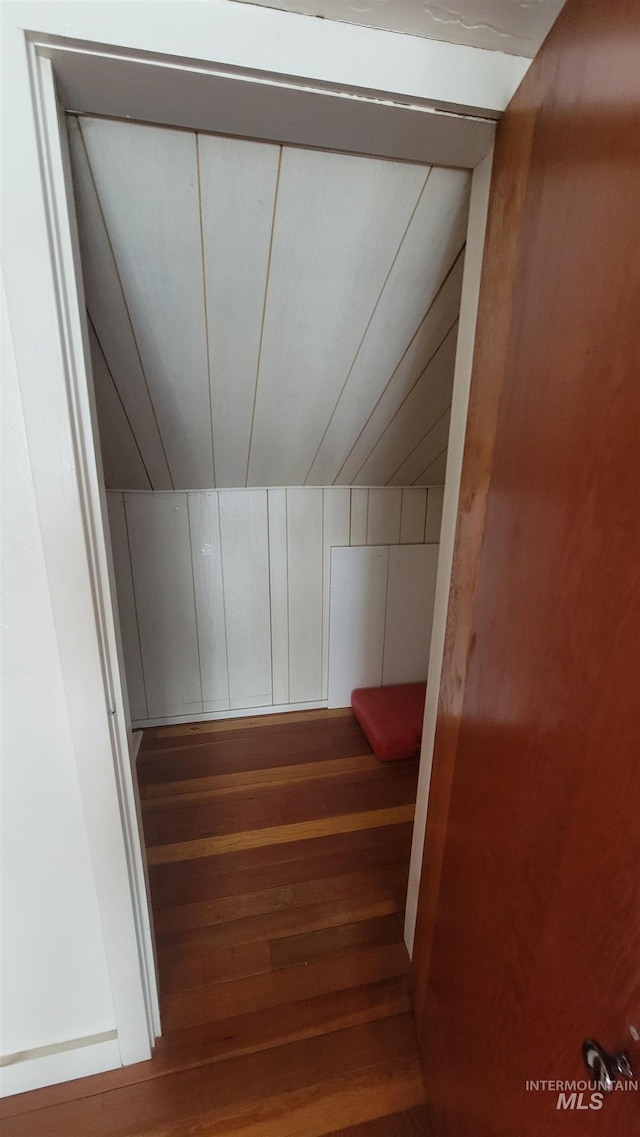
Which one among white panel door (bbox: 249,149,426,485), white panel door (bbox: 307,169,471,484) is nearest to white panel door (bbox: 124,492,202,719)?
white panel door (bbox: 249,149,426,485)

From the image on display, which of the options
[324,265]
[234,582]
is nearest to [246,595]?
[234,582]

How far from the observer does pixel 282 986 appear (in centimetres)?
123

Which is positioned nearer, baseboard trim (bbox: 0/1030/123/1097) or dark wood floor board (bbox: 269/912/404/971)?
baseboard trim (bbox: 0/1030/123/1097)

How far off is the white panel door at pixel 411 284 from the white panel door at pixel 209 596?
768 millimetres

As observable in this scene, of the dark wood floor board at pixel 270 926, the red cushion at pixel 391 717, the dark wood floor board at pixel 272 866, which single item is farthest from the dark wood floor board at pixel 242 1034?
the red cushion at pixel 391 717

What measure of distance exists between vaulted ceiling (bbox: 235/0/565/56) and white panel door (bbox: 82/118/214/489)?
0.24 m

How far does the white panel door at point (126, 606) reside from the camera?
1903 millimetres

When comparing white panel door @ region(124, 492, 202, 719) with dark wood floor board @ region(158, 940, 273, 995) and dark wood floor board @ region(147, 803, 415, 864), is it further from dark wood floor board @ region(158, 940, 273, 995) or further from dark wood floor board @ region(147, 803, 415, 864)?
dark wood floor board @ region(158, 940, 273, 995)

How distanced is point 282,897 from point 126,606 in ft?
4.01

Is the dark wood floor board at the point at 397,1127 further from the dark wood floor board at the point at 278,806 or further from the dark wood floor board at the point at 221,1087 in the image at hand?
the dark wood floor board at the point at 278,806

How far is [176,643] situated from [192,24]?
1.87 m

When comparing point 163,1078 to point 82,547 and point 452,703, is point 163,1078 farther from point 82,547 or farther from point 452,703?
point 82,547

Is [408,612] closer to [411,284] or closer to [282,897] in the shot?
[282,897]

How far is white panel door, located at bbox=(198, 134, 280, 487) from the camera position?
770 millimetres
